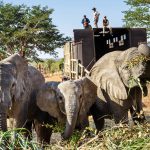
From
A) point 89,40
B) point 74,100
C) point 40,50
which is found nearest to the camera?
point 74,100

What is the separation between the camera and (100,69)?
6652 millimetres

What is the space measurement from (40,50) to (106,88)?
920 inches

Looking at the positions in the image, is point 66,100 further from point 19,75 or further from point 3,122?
point 3,122

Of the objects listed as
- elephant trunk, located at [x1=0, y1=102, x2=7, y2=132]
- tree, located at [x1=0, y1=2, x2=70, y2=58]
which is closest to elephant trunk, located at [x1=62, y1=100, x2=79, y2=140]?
elephant trunk, located at [x1=0, y1=102, x2=7, y2=132]

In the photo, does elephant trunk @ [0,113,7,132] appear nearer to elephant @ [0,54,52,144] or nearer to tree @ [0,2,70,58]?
elephant @ [0,54,52,144]

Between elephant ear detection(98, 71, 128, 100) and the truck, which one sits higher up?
the truck

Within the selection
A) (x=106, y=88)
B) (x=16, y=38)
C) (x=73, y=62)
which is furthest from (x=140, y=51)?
(x=16, y=38)

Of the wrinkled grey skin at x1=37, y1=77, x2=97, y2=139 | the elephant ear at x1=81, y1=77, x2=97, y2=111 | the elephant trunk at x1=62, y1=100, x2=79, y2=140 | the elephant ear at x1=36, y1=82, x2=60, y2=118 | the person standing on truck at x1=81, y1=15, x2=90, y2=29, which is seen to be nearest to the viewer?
the elephant trunk at x1=62, y1=100, x2=79, y2=140

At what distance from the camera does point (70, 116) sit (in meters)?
4.68

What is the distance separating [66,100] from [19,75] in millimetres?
632

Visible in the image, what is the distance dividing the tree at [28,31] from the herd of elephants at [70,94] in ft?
68.1

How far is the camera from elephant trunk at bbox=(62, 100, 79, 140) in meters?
4.56

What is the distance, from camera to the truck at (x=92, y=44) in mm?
10156

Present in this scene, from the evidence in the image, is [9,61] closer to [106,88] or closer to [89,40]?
[106,88]
